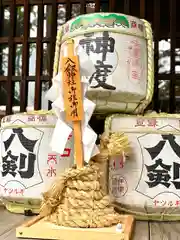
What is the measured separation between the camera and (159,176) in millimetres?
1003

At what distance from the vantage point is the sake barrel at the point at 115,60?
102 centimetres

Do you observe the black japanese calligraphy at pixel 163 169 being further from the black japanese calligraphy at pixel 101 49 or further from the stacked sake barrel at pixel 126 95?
the black japanese calligraphy at pixel 101 49

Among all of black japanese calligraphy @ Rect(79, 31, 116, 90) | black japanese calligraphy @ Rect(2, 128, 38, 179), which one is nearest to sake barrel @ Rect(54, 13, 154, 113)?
black japanese calligraphy @ Rect(79, 31, 116, 90)

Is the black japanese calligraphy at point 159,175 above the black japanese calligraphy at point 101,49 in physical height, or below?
below

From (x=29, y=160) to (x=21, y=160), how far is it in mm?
24

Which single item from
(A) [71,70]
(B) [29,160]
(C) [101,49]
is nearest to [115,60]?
(C) [101,49]

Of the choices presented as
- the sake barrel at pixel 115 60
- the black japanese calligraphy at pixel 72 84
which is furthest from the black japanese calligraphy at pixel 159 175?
the black japanese calligraphy at pixel 72 84

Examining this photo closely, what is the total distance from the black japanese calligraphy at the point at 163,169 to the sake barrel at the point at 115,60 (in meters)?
0.13

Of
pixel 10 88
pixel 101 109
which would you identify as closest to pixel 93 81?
pixel 101 109

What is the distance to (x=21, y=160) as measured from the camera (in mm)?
1092

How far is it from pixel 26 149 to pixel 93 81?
10.9 inches

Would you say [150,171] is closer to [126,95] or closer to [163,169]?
[163,169]

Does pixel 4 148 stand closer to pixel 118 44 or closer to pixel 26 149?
pixel 26 149

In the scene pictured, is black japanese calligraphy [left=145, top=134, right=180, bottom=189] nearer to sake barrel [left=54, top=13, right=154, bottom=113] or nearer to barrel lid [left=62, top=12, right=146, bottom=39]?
sake barrel [left=54, top=13, right=154, bottom=113]
